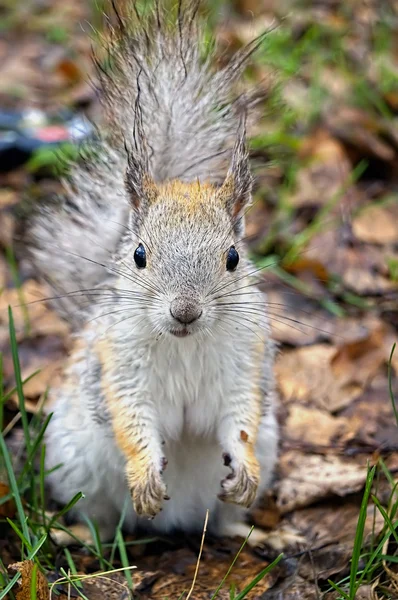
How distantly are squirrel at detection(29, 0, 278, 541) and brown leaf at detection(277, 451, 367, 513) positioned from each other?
172 millimetres

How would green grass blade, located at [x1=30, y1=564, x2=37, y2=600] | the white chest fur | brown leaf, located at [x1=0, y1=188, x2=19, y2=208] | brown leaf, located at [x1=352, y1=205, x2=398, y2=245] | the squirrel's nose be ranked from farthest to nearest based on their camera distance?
brown leaf, located at [x1=0, y1=188, x2=19, y2=208]
brown leaf, located at [x1=352, y1=205, x2=398, y2=245]
the white chest fur
the squirrel's nose
green grass blade, located at [x1=30, y1=564, x2=37, y2=600]

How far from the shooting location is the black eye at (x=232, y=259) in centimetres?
241

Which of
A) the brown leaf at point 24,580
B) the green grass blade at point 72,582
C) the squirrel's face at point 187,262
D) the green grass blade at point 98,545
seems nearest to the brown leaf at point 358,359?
the squirrel's face at point 187,262

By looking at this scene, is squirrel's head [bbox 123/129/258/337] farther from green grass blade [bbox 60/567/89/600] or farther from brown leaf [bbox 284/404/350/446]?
brown leaf [bbox 284/404/350/446]

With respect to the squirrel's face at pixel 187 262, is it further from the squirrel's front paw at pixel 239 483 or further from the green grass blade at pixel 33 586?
the green grass blade at pixel 33 586

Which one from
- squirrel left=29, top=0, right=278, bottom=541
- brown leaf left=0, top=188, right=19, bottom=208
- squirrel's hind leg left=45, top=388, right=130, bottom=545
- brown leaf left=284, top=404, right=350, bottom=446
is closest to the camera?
squirrel left=29, top=0, right=278, bottom=541

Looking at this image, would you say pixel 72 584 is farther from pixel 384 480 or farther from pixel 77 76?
pixel 77 76

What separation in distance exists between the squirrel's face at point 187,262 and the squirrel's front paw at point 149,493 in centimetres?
45

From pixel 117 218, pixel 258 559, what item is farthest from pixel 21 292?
pixel 258 559

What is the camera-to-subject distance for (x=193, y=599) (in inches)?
98.5

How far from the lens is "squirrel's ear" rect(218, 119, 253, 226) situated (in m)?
2.44

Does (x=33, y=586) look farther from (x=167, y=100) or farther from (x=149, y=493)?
(x=167, y=100)

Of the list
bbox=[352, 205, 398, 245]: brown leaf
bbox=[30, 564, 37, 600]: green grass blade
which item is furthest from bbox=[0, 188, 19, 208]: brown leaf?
bbox=[30, 564, 37, 600]: green grass blade

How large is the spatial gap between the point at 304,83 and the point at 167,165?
9.56ft
